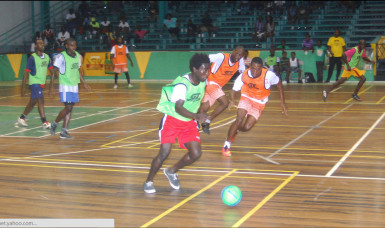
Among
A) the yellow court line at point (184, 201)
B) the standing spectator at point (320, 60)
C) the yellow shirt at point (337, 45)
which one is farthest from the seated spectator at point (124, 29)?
the yellow court line at point (184, 201)

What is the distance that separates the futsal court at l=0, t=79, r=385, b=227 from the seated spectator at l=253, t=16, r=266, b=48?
472 inches

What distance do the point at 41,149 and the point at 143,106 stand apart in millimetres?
7153

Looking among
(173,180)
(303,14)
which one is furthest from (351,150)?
(303,14)

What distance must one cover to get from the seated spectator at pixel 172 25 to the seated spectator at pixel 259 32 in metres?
4.22

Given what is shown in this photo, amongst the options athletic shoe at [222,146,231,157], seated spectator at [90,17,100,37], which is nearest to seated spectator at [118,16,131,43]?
seated spectator at [90,17,100,37]

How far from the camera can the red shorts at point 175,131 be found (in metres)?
7.88

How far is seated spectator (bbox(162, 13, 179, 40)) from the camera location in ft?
99.1

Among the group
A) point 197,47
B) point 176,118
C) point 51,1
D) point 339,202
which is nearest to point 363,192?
point 339,202

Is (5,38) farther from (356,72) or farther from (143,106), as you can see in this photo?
(356,72)

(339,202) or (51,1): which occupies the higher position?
(51,1)

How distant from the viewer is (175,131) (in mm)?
7906

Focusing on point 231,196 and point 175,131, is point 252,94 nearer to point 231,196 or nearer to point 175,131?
point 175,131

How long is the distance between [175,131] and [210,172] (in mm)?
1726

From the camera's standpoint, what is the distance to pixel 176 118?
310 inches
